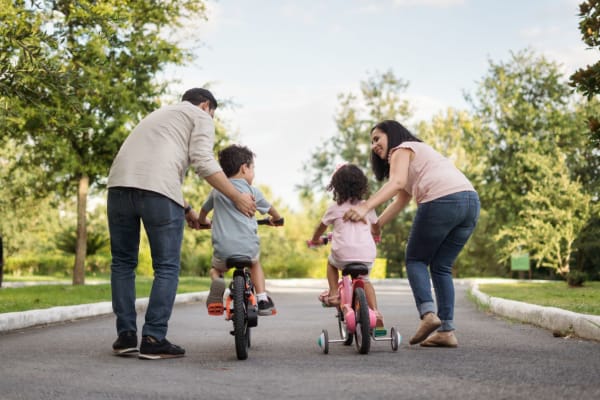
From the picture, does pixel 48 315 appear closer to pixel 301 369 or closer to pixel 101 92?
pixel 301 369

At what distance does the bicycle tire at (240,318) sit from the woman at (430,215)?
1218 millimetres

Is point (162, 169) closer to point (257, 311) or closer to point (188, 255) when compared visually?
point (257, 311)

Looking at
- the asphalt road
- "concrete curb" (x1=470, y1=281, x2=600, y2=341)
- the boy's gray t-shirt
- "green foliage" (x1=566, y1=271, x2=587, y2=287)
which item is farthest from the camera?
"green foliage" (x1=566, y1=271, x2=587, y2=287)

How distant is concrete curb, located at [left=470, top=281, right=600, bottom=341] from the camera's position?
7055mm

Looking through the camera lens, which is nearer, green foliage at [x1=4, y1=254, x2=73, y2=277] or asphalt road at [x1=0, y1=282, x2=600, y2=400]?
asphalt road at [x1=0, y1=282, x2=600, y2=400]

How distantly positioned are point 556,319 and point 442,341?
190 centimetres

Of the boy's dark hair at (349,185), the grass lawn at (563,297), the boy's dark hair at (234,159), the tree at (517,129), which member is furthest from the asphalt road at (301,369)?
the tree at (517,129)

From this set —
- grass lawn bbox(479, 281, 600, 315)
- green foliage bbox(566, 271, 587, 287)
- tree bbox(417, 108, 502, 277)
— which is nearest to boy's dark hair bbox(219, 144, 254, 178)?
grass lawn bbox(479, 281, 600, 315)

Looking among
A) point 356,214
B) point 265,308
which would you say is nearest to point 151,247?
point 265,308

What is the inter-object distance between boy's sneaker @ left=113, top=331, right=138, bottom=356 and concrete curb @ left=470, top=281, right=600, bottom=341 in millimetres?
3921

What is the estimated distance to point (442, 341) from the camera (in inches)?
265

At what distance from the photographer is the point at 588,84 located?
29.1 ft

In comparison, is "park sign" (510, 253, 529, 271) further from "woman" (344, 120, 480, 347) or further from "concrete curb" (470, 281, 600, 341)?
"woman" (344, 120, 480, 347)

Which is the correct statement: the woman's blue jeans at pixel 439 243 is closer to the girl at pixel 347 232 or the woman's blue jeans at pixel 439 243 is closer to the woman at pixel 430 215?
the woman at pixel 430 215
